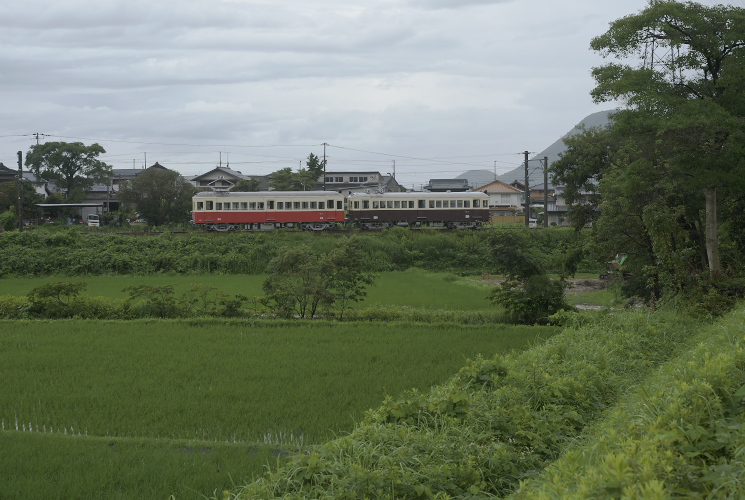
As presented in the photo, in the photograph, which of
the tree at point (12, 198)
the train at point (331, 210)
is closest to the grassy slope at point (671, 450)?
the train at point (331, 210)

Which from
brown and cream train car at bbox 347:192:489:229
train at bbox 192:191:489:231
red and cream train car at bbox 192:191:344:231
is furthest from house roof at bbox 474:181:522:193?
red and cream train car at bbox 192:191:344:231

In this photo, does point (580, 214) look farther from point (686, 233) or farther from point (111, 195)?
point (111, 195)

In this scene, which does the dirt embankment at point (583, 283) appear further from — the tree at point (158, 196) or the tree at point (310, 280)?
the tree at point (158, 196)

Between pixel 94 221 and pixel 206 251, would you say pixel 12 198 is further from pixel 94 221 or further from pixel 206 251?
pixel 206 251

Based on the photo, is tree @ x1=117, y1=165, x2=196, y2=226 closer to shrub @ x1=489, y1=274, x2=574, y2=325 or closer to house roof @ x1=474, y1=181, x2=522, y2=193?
shrub @ x1=489, y1=274, x2=574, y2=325

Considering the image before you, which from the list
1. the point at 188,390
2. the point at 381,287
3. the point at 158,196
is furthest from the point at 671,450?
the point at 158,196

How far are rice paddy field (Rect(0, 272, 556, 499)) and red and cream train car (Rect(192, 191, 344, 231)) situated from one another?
2048cm

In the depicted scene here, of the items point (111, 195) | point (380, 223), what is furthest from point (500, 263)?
point (111, 195)

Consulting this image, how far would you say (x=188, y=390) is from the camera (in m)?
7.89

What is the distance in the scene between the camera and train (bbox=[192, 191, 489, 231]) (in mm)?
Result: 33562

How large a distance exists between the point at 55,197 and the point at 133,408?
42645 millimetres

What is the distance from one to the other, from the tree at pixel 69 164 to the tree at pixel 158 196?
8.59 meters

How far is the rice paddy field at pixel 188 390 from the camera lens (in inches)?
209

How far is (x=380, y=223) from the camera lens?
3612cm
